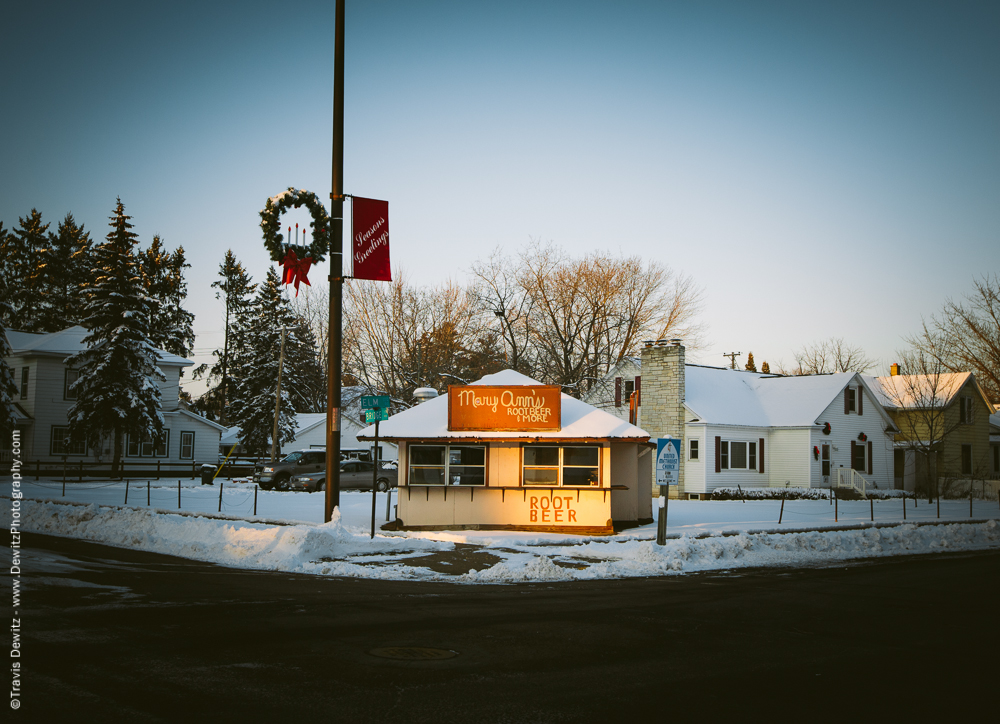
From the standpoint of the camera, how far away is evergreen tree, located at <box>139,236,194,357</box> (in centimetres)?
7538

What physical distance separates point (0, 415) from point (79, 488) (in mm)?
10324

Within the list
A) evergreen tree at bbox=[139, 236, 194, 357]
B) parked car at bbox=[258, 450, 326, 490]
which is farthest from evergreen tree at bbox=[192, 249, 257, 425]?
parked car at bbox=[258, 450, 326, 490]

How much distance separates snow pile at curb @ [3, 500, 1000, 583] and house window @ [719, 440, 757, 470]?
746 inches

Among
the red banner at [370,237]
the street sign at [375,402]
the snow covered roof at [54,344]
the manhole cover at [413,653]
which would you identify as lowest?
the manhole cover at [413,653]

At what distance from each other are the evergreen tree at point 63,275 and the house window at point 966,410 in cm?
6337

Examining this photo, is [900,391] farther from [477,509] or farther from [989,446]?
[477,509]

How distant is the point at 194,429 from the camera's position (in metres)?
52.3

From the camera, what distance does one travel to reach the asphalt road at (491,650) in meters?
5.82

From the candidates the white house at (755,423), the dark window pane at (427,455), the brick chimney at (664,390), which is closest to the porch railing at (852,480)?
the white house at (755,423)

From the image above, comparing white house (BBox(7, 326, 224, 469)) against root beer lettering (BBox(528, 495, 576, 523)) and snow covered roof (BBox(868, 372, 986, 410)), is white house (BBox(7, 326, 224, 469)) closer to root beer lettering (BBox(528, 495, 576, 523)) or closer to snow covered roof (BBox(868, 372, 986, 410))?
root beer lettering (BBox(528, 495, 576, 523))

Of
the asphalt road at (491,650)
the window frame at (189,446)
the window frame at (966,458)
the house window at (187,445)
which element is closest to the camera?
the asphalt road at (491,650)

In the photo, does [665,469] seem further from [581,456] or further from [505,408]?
[505,408]

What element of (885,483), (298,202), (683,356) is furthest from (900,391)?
(298,202)

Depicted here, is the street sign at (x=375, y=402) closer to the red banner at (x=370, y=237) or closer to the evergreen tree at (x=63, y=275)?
the red banner at (x=370, y=237)
